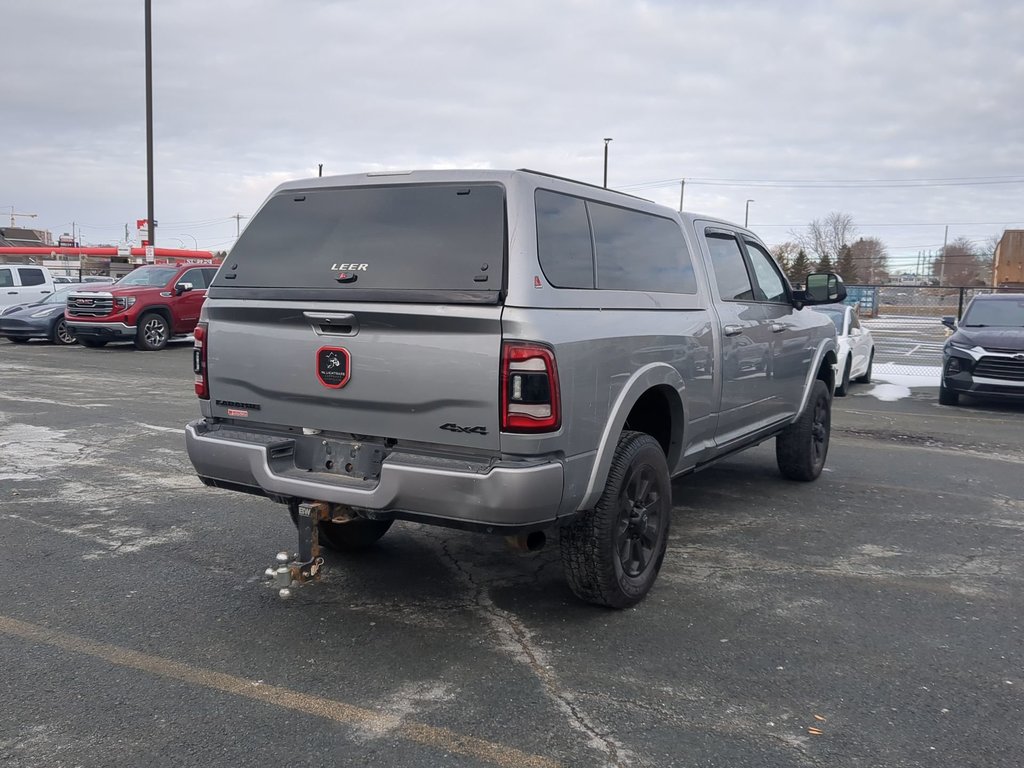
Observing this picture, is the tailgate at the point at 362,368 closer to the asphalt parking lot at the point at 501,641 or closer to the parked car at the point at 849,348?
the asphalt parking lot at the point at 501,641

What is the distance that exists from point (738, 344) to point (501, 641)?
258cm

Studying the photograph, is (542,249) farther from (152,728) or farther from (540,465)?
(152,728)

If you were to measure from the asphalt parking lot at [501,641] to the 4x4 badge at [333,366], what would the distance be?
45.3 inches

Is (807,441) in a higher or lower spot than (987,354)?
lower

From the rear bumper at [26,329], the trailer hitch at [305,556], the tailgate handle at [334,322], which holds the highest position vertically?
the tailgate handle at [334,322]

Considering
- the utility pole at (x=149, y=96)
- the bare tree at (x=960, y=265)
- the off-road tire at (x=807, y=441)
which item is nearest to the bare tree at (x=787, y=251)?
the bare tree at (x=960, y=265)

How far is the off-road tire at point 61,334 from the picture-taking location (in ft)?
64.8

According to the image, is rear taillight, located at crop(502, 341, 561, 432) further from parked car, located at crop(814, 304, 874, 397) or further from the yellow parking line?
parked car, located at crop(814, 304, 874, 397)

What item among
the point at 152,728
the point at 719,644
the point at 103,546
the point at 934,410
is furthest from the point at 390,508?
the point at 934,410

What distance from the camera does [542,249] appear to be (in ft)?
12.7

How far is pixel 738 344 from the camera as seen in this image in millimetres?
5590

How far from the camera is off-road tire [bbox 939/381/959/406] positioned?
12.5 m

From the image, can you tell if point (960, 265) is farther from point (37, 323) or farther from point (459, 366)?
point (459, 366)

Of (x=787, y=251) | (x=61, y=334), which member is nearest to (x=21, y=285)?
(x=61, y=334)
